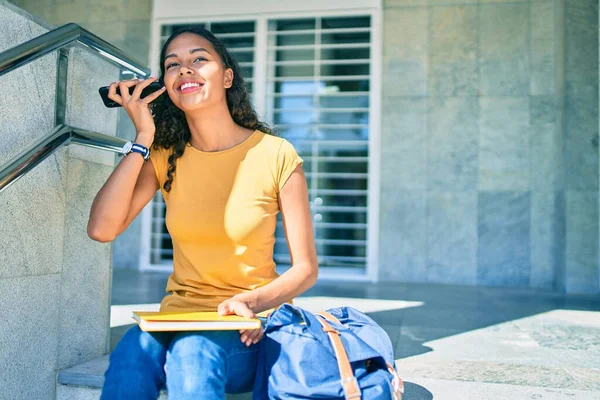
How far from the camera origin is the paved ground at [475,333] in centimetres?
228

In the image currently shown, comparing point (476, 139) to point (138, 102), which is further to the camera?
point (476, 139)

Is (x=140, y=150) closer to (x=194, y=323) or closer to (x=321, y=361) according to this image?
(x=194, y=323)

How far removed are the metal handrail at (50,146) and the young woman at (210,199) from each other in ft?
0.77

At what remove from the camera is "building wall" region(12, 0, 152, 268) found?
22.7 feet

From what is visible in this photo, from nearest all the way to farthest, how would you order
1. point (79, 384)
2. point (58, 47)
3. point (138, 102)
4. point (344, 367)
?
point (344, 367)
point (58, 47)
point (138, 102)
point (79, 384)

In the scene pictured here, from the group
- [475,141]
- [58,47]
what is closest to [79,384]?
[58,47]

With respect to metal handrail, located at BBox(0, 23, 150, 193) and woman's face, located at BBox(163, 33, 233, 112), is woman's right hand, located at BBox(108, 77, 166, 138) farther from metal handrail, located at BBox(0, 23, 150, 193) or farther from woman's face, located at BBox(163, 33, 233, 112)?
metal handrail, located at BBox(0, 23, 150, 193)

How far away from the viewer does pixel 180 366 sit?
153 cm

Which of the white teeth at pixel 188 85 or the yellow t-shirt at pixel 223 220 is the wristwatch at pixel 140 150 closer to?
the yellow t-shirt at pixel 223 220

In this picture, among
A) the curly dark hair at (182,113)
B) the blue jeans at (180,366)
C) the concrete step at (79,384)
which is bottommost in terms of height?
the concrete step at (79,384)

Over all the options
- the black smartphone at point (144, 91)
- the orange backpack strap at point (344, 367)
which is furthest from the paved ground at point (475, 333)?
the black smartphone at point (144, 91)

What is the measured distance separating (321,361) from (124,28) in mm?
6487

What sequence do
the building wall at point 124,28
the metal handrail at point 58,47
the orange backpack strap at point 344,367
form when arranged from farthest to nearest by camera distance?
1. the building wall at point 124,28
2. the metal handrail at point 58,47
3. the orange backpack strap at point 344,367

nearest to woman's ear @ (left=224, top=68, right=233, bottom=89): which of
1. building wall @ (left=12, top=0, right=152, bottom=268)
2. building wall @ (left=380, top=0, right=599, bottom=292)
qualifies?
building wall @ (left=380, top=0, right=599, bottom=292)
